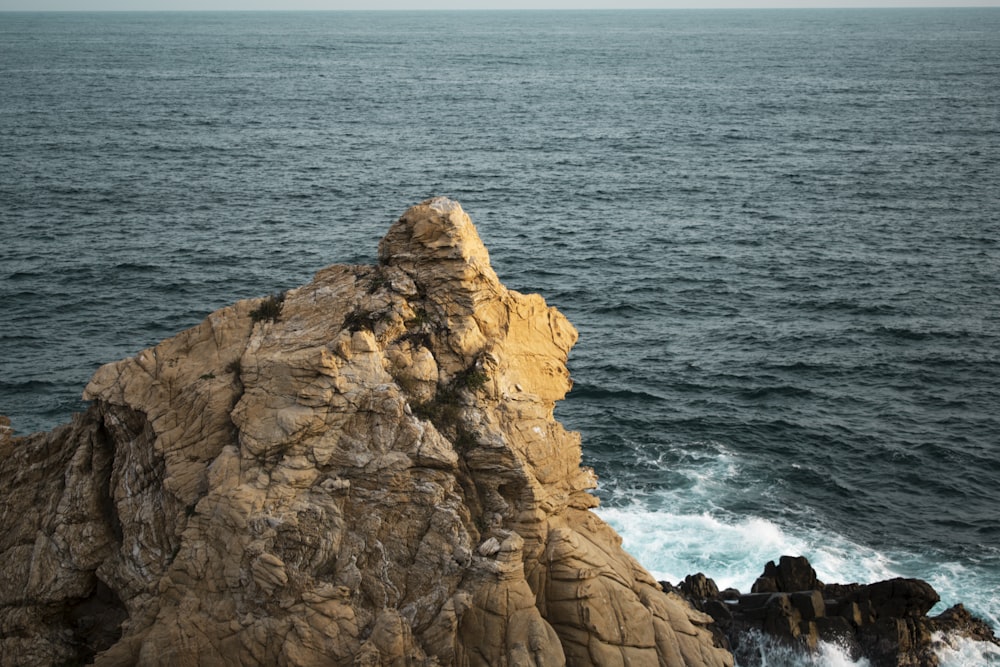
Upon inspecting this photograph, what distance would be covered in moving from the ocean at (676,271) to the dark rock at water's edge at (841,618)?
94 centimetres

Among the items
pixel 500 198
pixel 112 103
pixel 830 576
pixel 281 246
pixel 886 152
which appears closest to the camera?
pixel 830 576

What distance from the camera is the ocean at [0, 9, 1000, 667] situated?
48.6m

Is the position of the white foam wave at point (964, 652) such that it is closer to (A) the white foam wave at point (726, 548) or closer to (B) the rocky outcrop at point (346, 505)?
(A) the white foam wave at point (726, 548)

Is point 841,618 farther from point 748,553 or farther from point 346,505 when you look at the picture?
point 346,505

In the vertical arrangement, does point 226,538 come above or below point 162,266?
above

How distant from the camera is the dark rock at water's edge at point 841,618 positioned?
119 ft

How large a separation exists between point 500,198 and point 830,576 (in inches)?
2482

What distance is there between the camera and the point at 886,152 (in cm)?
11844

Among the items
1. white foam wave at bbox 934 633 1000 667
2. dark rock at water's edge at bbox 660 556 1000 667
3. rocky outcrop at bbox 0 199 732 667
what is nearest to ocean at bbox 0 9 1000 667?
white foam wave at bbox 934 633 1000 667

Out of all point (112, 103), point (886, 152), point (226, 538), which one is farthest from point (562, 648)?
point (112, 103)

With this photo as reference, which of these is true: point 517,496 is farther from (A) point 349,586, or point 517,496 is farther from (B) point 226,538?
(B) point 226,538

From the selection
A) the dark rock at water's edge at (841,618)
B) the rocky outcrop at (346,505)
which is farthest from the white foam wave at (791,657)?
the rocky outcrop at (346,505)

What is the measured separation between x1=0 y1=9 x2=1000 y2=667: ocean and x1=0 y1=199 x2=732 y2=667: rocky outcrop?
45.7 feet

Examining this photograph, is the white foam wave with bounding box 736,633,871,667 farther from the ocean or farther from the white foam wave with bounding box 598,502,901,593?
the white foam wave with bounding box 598,502,901,593
